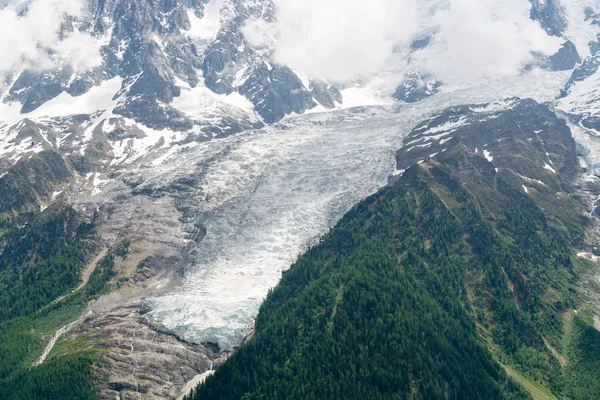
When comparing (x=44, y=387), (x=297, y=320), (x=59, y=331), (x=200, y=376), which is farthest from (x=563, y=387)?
(x=59, y=331)

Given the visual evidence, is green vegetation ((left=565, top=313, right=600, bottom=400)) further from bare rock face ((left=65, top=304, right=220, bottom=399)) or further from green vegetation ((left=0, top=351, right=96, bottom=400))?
green vegetation ((left=0, top=351, right=96, bottom=400))

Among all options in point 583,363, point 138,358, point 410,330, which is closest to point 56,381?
point 138,358

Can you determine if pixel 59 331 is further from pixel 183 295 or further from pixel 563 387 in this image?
pixel 563 387

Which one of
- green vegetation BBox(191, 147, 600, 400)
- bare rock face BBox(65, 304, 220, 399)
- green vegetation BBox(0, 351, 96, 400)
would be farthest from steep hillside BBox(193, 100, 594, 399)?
green vegetation BBox(0, 351, 96, 400)

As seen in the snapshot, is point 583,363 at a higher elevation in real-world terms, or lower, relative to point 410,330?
lower

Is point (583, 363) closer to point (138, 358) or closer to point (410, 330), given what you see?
point (410, 330)

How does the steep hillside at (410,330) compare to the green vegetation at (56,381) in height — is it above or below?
below

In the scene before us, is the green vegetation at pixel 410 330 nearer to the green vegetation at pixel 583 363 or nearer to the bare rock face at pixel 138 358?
the green vegetation at pixel 583 363

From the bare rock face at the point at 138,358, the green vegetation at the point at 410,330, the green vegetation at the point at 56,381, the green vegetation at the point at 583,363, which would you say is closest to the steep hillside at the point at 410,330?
the green vegetation at the point at 410,330
